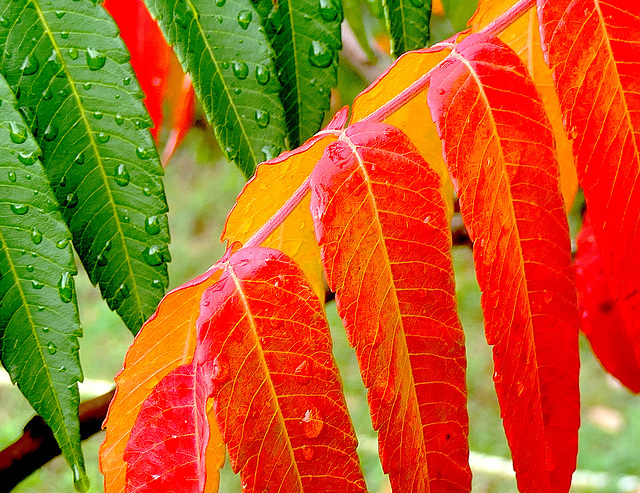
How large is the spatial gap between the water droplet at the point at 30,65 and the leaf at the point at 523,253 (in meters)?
0.41

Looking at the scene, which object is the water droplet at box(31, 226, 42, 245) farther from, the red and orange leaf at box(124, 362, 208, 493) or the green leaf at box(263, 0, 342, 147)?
the green leaf at box(263, 0, 342, 147)

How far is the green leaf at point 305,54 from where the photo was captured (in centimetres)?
74

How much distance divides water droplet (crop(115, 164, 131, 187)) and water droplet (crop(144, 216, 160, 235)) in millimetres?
43

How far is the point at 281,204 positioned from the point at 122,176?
179 mm

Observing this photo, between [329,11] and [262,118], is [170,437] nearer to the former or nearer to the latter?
[262,118]

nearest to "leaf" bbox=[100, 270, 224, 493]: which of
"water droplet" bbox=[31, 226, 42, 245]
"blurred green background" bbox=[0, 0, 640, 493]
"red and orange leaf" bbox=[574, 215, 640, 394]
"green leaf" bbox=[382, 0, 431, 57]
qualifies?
"water droplet" bbox=[31, 226, 42, 245]

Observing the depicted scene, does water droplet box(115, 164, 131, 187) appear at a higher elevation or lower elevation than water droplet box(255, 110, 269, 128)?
lower

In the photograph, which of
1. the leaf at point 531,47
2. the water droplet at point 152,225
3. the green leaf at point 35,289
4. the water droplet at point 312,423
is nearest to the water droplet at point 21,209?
the green leaf at point 35,289

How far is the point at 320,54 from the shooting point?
0.75m

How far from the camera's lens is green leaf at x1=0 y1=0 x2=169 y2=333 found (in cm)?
68

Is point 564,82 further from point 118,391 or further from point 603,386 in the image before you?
point 603,386

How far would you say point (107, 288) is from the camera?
69 cm

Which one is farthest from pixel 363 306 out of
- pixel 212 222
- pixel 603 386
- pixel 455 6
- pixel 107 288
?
pixel 212 222

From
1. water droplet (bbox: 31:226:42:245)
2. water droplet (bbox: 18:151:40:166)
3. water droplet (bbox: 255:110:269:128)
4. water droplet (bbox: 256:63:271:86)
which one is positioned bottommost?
water droplet (bbox: 31:226:42:245)
